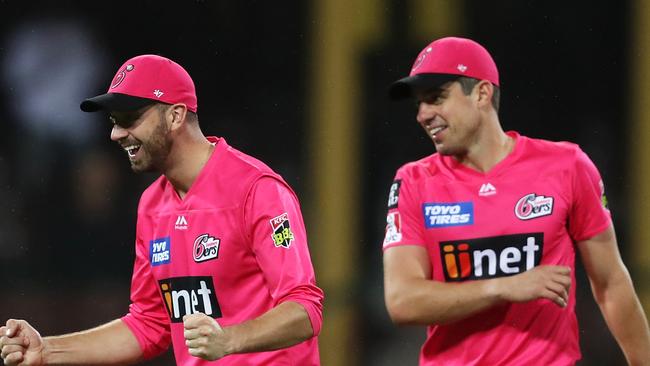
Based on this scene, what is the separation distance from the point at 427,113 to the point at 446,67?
0.17m

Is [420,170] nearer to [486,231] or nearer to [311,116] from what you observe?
[486,231]

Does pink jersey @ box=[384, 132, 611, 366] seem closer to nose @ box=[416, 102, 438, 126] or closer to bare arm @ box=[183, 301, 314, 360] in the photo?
nose @ box=[416, 102, 438, 126]

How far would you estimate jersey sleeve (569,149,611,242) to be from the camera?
4008 mm

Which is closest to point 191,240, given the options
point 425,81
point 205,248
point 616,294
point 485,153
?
point 205,248

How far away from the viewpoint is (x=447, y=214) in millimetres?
4062

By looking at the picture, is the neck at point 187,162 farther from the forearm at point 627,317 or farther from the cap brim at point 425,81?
the forearm at point 627,317

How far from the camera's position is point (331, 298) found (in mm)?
6910

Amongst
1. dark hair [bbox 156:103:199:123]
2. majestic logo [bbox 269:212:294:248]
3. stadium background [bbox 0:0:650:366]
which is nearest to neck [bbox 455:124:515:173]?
majestic logo [bbox 269:212:294:248]

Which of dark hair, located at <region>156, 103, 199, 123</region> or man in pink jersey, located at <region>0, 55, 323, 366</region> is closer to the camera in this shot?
man in pink jersey, located at <region>0, 55, 323, 366</region>

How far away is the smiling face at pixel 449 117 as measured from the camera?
405cm

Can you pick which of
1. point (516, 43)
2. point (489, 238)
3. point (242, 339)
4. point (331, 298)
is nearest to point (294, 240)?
point (242, 339)

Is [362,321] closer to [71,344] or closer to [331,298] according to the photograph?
[331,298]

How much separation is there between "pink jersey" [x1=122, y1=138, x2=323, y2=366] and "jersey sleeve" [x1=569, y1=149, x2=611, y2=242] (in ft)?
2.90

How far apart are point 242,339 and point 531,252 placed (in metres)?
1.08
